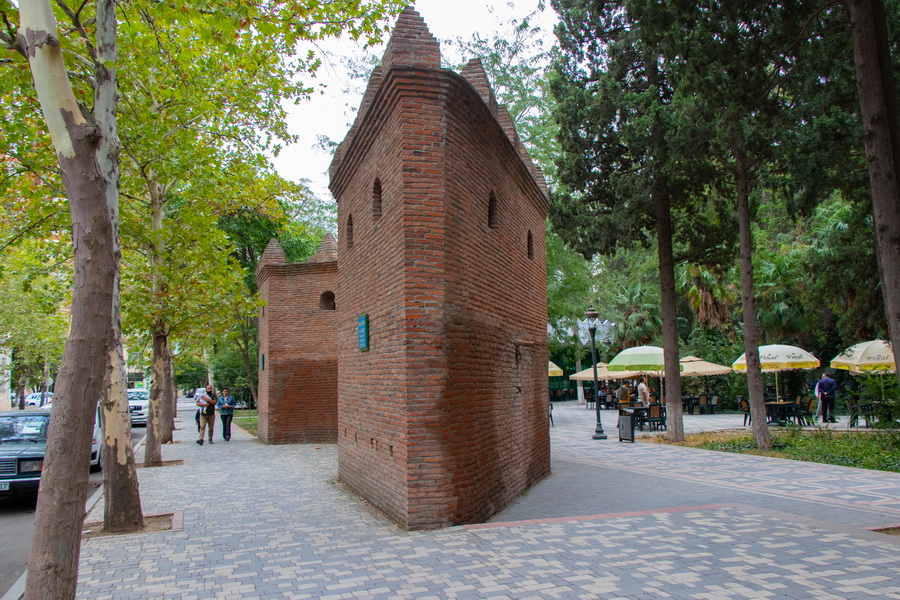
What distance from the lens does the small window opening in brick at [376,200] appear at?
8.62 meters

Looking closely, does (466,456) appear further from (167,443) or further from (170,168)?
(167,443)

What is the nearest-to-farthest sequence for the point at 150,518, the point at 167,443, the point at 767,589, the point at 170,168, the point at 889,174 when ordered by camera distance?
the point at 767,589
the point at 889,174
the point at 150,518
the point at 170,168
the point at 167,443

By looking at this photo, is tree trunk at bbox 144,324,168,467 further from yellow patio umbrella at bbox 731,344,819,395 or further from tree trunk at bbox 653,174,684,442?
yellow patio umbrella at bbox 731,344,819,395

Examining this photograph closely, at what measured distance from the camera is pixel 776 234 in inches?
1458

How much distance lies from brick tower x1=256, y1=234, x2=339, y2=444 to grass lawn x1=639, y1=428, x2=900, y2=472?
30.1 feet

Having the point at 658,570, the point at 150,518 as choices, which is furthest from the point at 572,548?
the point at 150,518

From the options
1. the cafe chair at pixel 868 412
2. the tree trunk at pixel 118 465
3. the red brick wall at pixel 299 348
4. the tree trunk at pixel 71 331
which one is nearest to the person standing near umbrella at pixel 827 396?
the cafe chair at pixel 868 412

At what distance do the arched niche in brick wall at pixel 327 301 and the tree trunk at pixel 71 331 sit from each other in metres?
13.9

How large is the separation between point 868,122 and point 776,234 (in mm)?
32150

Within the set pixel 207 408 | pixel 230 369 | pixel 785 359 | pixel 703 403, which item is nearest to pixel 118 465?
pixel 207 408

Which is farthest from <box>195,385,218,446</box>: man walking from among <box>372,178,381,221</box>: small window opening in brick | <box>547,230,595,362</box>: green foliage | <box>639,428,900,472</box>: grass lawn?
<box>372,178,381,221</box>: small window opening in brick

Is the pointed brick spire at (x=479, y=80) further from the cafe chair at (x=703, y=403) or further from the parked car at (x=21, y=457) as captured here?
the cafe chair at (x=703, y=403)

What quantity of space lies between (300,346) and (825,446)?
13109 mm

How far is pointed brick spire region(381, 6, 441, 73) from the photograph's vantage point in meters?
7.31
